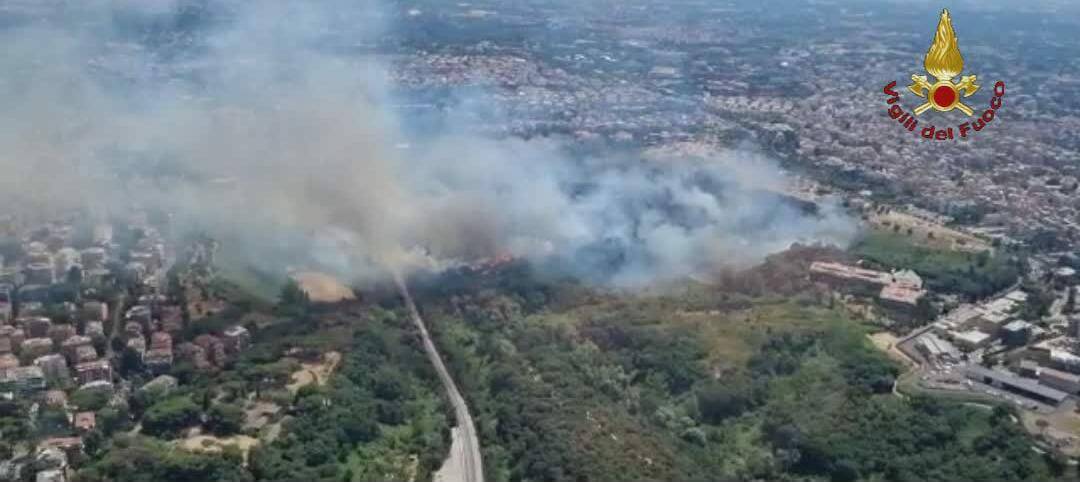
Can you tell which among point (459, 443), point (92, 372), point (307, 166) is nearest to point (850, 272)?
point (459, 443)

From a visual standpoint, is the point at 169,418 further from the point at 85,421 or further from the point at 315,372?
the point at 315,372

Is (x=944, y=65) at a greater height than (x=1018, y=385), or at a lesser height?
greater

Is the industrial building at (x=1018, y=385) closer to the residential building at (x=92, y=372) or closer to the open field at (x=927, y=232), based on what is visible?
the open field at (x=927, y=232)

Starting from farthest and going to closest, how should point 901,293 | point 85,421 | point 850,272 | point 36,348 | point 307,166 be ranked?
1. point 307,166
2. point 850,272
3. point 901,293
4. point 36,348
5. point 85,421

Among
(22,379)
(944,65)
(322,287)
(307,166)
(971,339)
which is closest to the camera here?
(944,65)

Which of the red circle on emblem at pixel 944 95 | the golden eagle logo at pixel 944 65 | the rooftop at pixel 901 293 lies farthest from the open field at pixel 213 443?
the rooftop at pixel 901 293

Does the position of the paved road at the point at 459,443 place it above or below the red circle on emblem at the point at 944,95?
below

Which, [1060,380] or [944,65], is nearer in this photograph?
[944,65]

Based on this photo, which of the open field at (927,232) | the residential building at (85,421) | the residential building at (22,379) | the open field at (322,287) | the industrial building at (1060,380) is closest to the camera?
the residential building at (85,421)
